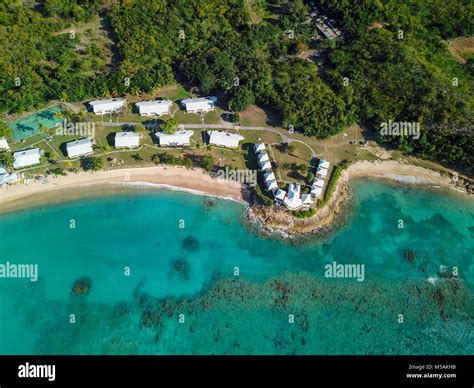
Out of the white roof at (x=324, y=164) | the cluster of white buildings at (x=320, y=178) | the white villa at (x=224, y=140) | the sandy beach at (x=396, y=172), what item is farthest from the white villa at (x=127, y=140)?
the sandy beach at (x=396, y=172)

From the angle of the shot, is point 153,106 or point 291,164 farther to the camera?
point 153,106

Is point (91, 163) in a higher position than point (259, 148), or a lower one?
lower

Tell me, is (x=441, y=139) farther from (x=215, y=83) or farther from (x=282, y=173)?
(x=215, y=83)

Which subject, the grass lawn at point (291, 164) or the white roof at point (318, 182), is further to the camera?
the grass lawn at point (291, 164)

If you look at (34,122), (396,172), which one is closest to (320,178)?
(396,172)

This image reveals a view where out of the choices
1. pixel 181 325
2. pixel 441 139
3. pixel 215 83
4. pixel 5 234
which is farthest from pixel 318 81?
pixel 5 234

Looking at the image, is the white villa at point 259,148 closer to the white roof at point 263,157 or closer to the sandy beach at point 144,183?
the white roof at point 263,157

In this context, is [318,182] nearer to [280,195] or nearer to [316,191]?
[316,191]
